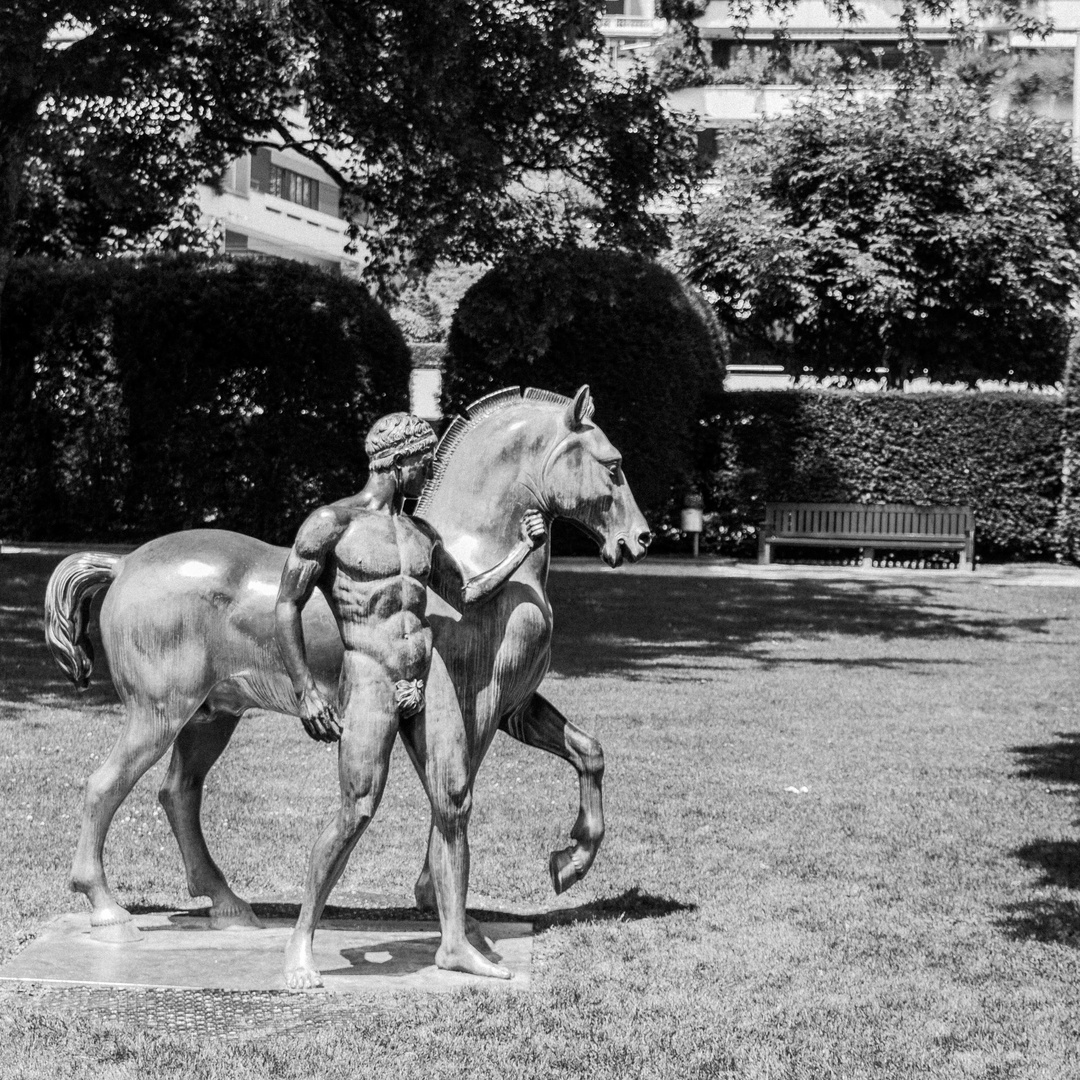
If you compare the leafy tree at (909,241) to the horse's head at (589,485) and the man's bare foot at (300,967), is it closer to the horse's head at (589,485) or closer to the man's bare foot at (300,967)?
the horse's head at (589,485)

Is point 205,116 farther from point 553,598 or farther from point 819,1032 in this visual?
point 819,1032

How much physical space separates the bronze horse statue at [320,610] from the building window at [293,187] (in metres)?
58.5

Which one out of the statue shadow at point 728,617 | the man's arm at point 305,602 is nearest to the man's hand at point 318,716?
the man's arm at point 305,602

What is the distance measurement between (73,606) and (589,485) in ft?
6.80

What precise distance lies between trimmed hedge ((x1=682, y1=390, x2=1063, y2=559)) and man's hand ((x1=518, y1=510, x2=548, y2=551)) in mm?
19079

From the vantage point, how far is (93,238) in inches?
1107

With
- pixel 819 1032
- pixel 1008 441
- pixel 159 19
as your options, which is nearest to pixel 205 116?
pixel 159 19

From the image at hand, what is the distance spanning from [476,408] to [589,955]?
2.20 meters

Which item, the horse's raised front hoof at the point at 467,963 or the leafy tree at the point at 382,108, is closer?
the horse's raised front hoof at the point at 467,963

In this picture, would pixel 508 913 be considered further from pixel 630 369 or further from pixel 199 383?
pixel 630 369

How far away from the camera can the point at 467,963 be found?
593 cm

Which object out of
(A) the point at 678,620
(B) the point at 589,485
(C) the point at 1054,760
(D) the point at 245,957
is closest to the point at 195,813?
(D) the point at 245,957

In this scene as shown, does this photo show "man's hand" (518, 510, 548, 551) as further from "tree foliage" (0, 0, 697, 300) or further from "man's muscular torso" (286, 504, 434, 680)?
"tree foliage" (0, 0, 697, 300)

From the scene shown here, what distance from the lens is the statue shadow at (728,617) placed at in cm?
1611
